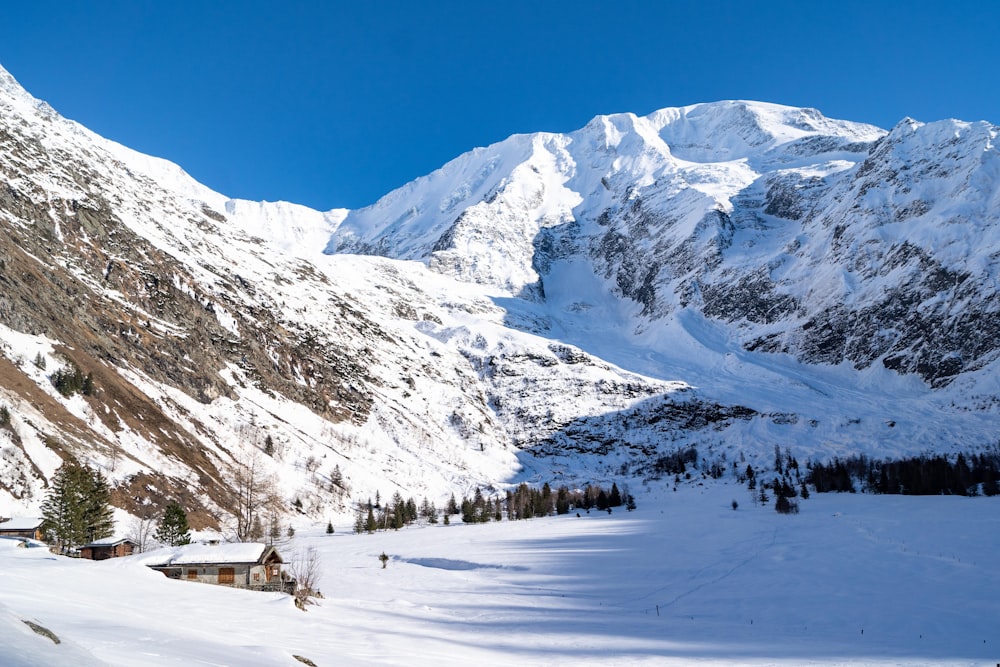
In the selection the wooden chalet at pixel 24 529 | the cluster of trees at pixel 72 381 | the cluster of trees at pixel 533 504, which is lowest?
the cluster of trees at pixel 533 504

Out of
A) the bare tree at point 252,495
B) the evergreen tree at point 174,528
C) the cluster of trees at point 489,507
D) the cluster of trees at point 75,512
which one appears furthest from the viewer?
the cluster of trees at point 489,507

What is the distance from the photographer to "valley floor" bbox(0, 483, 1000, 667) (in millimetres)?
15609

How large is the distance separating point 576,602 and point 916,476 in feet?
306

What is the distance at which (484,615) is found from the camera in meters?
39.6

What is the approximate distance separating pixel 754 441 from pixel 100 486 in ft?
435

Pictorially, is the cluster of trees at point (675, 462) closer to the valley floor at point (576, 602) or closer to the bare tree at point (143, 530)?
the valley floor at point (576, 602)

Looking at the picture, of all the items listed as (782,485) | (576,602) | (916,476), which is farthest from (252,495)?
(916,476)

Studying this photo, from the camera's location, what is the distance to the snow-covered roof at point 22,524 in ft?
149

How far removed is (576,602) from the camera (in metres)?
43.8

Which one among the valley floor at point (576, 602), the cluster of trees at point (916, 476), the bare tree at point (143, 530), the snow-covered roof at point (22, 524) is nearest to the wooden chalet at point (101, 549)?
the snow-covered roof at point (22, 524)

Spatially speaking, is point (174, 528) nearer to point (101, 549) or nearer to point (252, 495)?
point (101, 549)

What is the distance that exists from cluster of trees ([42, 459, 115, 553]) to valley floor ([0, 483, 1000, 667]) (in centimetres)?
1606

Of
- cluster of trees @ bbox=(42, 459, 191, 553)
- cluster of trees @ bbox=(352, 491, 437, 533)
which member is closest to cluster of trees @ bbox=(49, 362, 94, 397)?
cluster of trees @ bbox=(42, 459, 191, 553)

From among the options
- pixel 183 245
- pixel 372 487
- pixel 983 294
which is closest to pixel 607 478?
pixel 372 487
